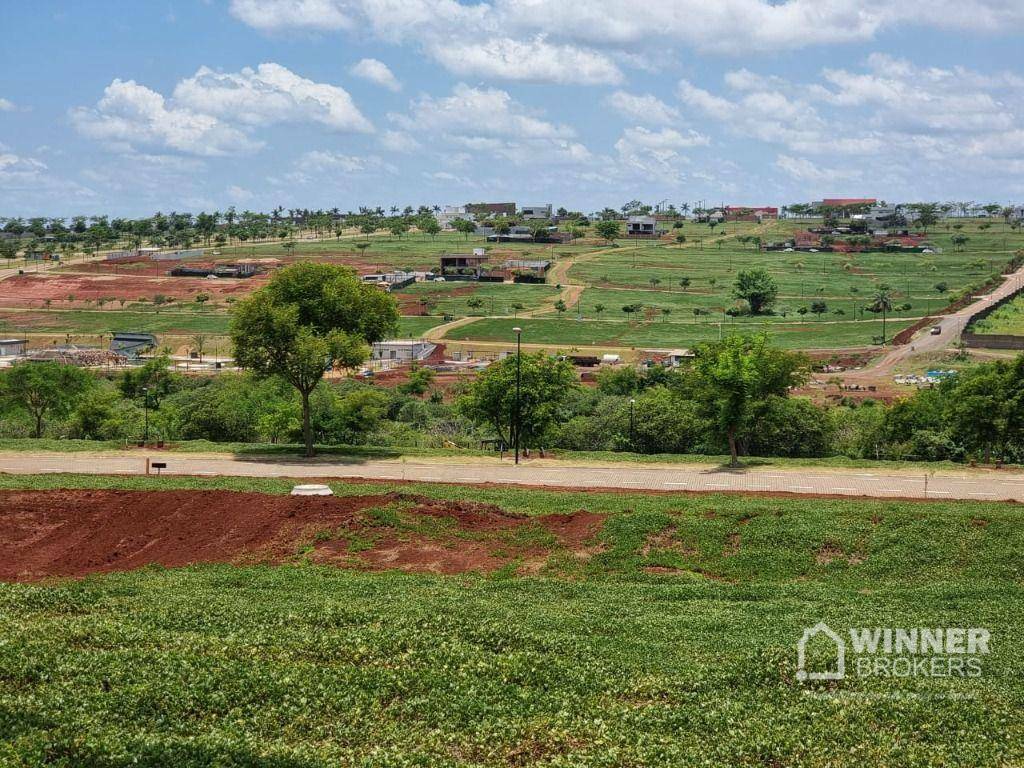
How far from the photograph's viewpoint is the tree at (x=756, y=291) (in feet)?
379

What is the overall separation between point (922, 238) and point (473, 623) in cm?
19129

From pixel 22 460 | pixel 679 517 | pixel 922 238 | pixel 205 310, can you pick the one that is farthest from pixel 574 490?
pixel 922 238

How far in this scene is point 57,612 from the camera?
16.8 meters

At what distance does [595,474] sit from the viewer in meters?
30.9

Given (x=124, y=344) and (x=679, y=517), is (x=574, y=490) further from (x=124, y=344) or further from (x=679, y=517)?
(x=124, y=344)

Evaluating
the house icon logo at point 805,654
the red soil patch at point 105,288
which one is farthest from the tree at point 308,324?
the red soil patch at point 105,288

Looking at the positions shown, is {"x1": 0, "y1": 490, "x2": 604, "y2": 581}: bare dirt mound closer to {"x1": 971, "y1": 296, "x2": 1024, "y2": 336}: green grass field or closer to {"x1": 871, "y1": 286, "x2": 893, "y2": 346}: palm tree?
{"x1": 971, "y1": 296, "x2": 1024, "y2": 336}: green grass field

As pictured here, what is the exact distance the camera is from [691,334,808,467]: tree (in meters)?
32.0

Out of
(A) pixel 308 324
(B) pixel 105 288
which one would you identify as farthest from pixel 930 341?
(B) pixel 105 288

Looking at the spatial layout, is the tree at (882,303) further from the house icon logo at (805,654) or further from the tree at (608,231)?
the house icon logo at (805,654)

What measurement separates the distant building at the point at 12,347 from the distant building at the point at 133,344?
726cm

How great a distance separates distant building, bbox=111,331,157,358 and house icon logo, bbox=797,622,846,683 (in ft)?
275

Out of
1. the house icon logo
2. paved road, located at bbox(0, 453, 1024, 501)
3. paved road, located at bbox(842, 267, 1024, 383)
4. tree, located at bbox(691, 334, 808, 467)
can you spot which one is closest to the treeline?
tree, located at bbox(691, 334, 808, 467)

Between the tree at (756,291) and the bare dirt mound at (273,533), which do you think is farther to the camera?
the tree at (756,291)
